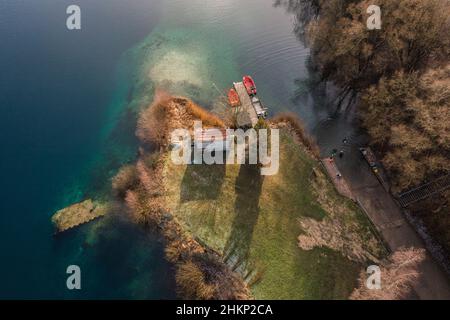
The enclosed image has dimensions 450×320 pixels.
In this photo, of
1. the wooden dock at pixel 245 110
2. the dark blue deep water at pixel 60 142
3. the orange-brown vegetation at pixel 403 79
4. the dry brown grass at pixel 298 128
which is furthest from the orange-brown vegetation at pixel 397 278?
the wooden dock at pixel 245 110

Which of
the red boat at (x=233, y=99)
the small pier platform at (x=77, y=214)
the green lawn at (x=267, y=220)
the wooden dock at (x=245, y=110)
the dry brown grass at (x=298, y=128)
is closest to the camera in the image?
the green lawn at (x=267, y=220)

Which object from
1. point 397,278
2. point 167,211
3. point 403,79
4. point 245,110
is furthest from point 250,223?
point 403,79

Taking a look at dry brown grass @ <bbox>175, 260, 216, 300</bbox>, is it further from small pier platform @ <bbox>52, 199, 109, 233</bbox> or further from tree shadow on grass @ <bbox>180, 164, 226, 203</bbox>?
small pier platform @ <bbox>52, 199, 109, 233</bbox>

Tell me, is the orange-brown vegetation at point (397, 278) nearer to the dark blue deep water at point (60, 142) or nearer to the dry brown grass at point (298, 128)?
the dry brown grass at point (298, 128)

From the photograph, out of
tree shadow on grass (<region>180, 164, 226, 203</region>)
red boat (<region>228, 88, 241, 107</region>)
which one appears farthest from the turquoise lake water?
tree shadow on grass (<region>180, 164, 226, 203</region>)

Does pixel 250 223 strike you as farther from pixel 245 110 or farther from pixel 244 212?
pixel 245 110
